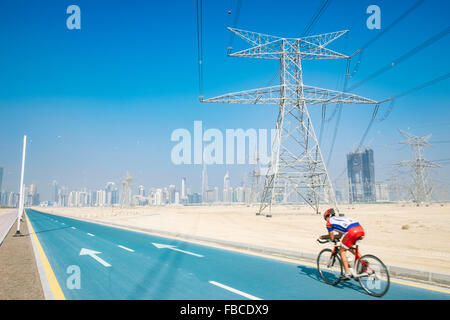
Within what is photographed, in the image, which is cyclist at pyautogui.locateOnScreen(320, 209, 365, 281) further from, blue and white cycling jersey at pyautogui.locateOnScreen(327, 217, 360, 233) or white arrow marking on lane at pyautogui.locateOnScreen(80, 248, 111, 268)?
white arrow marking on lane at pyautogui.locateOnScreen(80, 248, 111, 268)

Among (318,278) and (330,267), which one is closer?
(330,267)

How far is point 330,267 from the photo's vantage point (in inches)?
264

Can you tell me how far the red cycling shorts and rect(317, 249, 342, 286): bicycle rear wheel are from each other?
671mm

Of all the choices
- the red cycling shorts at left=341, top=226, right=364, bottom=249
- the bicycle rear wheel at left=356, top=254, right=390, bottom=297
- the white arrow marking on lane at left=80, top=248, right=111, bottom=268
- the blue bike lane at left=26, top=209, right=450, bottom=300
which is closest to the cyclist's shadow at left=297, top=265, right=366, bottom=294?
the blue bike lane at left=26, top=209, right=450, bottom=300

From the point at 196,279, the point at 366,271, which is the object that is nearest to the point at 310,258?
the point at 366,271

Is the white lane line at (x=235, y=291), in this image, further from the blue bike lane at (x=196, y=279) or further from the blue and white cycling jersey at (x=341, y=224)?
the blue and white cycling jersey at (x=341, y=224)

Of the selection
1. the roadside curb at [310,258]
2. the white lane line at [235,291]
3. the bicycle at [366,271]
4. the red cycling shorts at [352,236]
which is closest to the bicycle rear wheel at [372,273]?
the bicycle at [366,271]

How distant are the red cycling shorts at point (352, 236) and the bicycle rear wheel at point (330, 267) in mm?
671

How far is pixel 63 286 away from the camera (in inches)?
255

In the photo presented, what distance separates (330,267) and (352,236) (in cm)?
126

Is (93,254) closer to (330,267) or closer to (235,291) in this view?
(235,291)

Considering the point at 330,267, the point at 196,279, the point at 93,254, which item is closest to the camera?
the point at 330,267

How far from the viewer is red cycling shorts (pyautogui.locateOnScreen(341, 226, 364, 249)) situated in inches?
232
